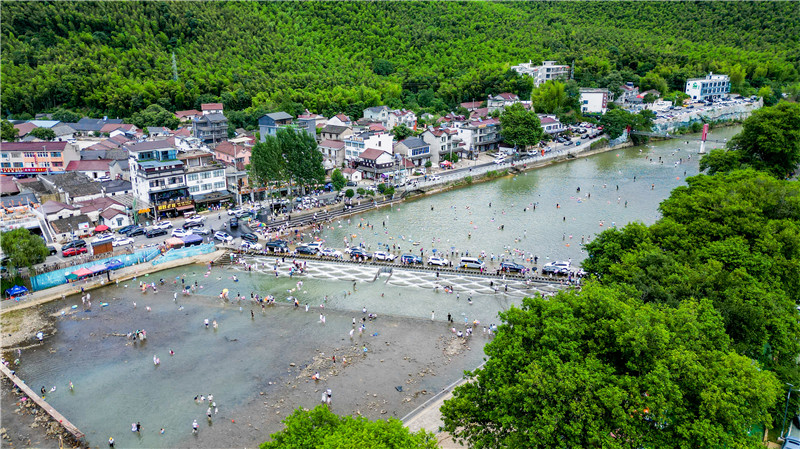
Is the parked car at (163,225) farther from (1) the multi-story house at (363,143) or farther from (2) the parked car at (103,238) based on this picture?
(1) the multi-story house at (363,143)

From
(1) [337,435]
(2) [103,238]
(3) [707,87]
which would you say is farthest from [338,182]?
(3) [707,87]

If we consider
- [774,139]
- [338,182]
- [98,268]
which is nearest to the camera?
[98,268]

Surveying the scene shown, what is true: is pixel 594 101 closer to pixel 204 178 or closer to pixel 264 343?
pixel 204 178

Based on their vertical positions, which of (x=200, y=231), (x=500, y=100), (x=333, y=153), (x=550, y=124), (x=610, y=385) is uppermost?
(x=500, y=100)

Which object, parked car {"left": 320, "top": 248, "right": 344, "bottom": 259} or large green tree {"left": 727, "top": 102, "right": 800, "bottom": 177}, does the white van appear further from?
large green tree {"left": 727, "top": 102, "right": 800, "bottom": 177}

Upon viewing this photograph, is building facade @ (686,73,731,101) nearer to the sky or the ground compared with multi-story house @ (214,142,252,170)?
nearer to the sky

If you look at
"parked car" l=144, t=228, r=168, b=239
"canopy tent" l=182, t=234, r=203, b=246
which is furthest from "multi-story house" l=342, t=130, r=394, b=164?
"parked car" l=144, t=228, r=168, b=239

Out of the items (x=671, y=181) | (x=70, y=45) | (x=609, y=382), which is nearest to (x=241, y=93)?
(x=70, y=45)

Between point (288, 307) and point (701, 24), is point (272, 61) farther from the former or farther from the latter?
point (701, 24)
